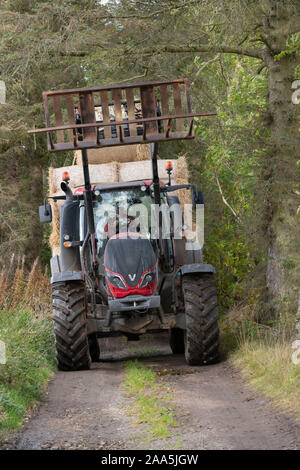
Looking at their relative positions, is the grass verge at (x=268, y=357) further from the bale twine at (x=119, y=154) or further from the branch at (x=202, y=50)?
the branch at (x=202, y=50)

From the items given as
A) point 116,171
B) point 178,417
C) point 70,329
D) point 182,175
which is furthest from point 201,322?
point 182,175

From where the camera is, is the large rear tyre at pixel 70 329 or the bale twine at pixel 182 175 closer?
the large rear tyre at pixel 70 329

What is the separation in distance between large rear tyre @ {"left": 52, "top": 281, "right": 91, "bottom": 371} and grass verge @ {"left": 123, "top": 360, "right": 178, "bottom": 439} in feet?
2.28

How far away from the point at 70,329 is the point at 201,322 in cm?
174

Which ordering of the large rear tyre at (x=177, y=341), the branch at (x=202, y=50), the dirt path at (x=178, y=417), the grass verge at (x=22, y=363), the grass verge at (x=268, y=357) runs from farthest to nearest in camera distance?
the branch at (x=202, y=50) → the large rear tyre at (x=177, y=341) → the grass verge at (x=268, y=357) → the grass verge at (x=22, y=363) → the dirt path at (x=178, y=417)

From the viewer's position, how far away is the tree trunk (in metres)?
10.7

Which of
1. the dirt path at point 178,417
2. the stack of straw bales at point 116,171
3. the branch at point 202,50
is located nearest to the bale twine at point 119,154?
the stack of straw bales at point 116,171

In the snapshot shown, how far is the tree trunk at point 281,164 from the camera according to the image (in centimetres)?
1070

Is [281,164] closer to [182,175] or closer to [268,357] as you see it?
[182,175]

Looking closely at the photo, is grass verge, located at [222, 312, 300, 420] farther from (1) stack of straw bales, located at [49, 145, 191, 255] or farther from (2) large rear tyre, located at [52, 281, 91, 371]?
(1) stack of straw bales, located at [49, 145, 191, 255]

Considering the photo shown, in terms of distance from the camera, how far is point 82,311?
33.0 ft

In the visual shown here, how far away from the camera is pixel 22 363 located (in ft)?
27.8

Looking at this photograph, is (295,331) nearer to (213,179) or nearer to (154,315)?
(154,315)

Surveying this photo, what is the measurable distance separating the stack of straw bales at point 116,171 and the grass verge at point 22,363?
7.06 ft
